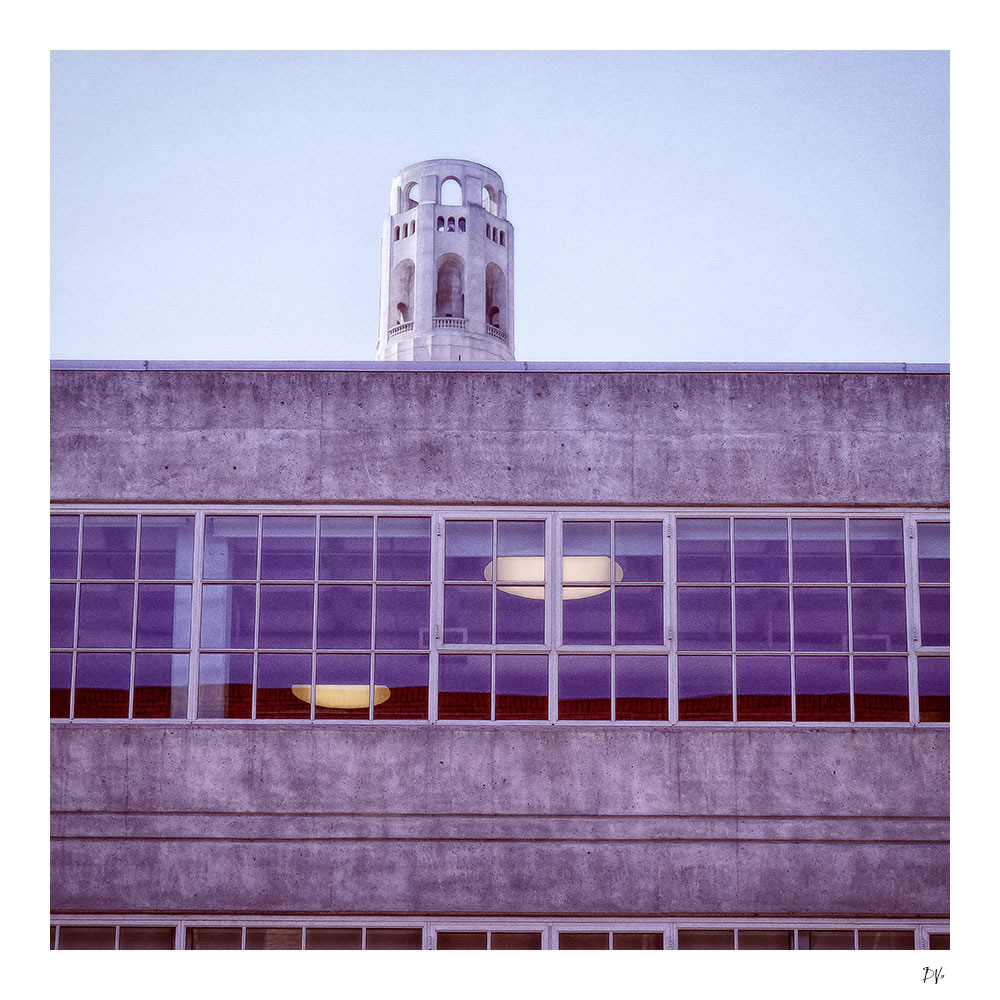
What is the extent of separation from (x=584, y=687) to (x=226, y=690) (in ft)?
8.62

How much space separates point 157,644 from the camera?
7.80m

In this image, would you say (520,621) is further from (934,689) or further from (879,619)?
(934,689)

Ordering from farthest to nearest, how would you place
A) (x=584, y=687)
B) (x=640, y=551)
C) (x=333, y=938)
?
1. (x=640, y=551)
2. (x=584, y=687)
3. (x=333, y=938)

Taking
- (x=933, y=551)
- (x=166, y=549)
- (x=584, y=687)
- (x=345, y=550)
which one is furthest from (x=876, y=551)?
(x=166, y=549)

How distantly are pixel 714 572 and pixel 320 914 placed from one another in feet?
12.4

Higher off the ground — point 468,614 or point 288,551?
point 288,551

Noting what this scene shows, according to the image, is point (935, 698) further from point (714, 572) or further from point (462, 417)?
point (462, 417)

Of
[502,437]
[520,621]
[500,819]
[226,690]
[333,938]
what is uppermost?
[502,437]

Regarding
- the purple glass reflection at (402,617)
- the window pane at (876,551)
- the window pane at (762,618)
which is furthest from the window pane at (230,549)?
the window pane at (876,551)

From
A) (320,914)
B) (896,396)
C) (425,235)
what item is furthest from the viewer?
(425,235)

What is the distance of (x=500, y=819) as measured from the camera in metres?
7.59

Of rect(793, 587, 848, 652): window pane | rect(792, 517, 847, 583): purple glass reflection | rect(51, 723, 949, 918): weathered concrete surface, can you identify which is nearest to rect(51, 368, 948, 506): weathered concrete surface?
rect(792, 517, 847, 583): purple glass reflection

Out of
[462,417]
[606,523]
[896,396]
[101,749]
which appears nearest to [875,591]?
[896,396]
